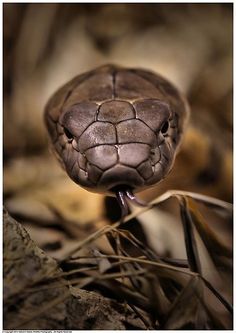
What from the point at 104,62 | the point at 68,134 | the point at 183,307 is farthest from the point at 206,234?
the point at 104,62

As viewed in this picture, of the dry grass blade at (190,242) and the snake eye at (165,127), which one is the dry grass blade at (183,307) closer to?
the dry grass blade at (190,242)

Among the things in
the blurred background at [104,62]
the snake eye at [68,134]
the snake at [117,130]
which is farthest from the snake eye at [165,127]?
the blurred background at [104,62]

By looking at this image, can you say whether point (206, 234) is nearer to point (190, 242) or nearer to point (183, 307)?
point (190, 242)

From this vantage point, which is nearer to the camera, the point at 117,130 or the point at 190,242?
the point at 190,242

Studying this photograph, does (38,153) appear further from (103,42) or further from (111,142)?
(111,142)

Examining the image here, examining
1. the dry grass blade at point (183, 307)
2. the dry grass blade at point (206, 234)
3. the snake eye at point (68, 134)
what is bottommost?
the dry grass blade at point (183, 307)
